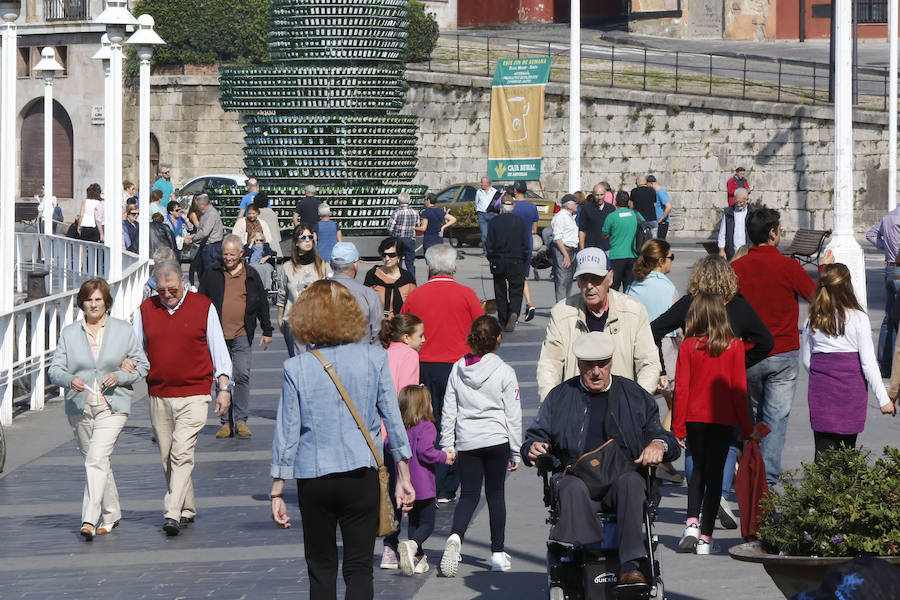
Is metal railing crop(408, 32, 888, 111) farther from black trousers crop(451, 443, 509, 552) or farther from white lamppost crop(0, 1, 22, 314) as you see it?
black trousers crop(451, 443, 509, 552)

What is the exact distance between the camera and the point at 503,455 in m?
8.01

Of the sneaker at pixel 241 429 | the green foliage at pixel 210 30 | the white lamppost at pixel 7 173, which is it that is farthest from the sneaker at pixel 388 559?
the green foliage at pixel 210 30

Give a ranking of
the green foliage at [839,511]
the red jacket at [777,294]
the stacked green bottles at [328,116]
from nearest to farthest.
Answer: the green foliage at [839,511], the red jacket at [777,294], the stacked green bottles at [328,116]

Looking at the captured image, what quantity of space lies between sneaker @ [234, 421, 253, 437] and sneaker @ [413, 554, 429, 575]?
450 cm

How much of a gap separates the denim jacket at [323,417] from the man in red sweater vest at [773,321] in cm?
377

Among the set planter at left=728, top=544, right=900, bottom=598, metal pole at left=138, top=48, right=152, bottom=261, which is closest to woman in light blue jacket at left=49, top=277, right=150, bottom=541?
planter at left=728, top=544, right=900, bottom=598

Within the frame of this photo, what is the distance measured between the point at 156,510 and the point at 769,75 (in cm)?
3295

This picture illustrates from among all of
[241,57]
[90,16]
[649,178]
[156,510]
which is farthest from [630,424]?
[90,16]

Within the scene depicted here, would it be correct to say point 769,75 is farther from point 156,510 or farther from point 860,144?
point 156,510

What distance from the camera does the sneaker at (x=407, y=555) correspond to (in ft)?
25.2

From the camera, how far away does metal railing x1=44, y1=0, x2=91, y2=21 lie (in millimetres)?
48875

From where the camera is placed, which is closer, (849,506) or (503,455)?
(849,506)

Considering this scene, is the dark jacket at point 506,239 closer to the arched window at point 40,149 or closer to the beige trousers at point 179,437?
the beige trousers at point 179,437

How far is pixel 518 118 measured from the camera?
26.1 meters
